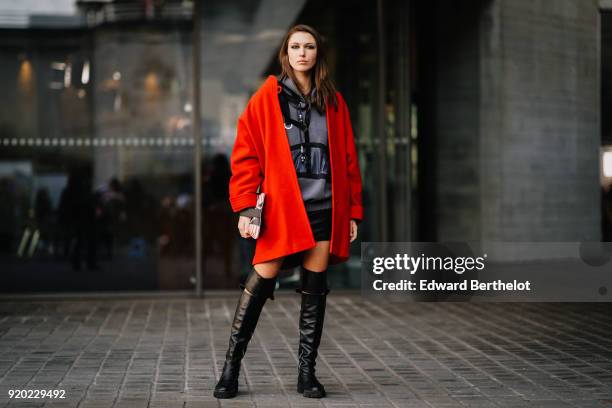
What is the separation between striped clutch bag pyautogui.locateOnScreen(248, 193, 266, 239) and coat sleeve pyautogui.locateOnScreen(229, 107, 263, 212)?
0.04 meters

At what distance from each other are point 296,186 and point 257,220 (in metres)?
0.28

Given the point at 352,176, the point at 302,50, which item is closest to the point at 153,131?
the point at 352,176

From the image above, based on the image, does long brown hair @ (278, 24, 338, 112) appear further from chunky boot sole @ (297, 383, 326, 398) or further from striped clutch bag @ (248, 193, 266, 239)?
chunky boot sole @ (297, 383, 326, 398)

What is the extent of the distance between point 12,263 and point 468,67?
18.0 ft

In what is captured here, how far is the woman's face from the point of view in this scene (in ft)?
16.7

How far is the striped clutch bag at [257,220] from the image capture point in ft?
16.4

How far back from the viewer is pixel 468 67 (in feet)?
34.7

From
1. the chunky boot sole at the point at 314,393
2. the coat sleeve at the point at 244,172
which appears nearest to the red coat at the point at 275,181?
the coat sleeve at the point at 244,172

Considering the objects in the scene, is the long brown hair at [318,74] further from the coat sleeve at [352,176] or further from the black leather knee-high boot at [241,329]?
the black leather knee-high boot at [241,329]

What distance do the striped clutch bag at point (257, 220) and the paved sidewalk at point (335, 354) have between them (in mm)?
929

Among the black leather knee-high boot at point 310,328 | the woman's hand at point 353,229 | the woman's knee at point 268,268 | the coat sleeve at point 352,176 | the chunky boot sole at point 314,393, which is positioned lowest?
the chunky boot sole at point 314,393

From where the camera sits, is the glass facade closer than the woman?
No

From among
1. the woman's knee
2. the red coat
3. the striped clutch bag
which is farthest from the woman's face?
the woman's knee

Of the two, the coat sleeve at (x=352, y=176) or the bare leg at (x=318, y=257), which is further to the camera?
the coat sleeve at (x=352, y=176)
